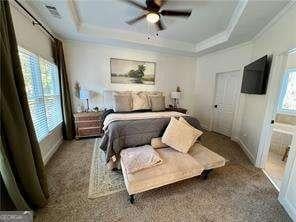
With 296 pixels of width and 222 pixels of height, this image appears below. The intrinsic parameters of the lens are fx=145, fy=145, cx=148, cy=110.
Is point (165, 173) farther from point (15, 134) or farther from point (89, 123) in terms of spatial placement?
point (89, 123)

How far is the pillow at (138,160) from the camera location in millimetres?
1786

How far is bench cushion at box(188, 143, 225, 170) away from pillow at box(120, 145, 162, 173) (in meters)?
0.66

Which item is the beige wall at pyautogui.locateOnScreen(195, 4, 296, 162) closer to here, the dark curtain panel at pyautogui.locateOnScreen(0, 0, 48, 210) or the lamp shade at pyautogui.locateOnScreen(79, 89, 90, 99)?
the dark curtain panel at pyautogui.locateOnScreen(0, 0, 48, 210)

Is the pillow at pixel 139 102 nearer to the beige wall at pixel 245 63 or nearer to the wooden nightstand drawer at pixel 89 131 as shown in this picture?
the wooden nightstand drawer at pixel 89 131

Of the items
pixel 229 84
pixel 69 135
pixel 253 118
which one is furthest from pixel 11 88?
pixel 229 84

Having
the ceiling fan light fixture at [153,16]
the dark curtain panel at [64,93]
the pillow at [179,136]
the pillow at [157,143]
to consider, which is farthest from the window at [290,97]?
the dark curtain panel at [64,93]

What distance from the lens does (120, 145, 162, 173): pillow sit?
1786 millimetres

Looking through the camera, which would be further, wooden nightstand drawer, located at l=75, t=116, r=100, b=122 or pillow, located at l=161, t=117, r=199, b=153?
wooden nightstand drawer, located at l=75, t=116, r=100, b=122

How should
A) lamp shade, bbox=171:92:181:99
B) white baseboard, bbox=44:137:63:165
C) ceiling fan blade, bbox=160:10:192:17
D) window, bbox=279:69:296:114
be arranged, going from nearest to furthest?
ceiling fan blade, bbox=160:10:192:17 → white baseboard, bbox=44:137:63:165 → window, bbox=279:69:296:114 → lamp shade, bbox=171:92:181:99

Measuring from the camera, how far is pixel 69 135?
3688mm

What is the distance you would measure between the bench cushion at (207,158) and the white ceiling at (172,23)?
2.24 m

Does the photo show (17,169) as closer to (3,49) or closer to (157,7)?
(3,49)

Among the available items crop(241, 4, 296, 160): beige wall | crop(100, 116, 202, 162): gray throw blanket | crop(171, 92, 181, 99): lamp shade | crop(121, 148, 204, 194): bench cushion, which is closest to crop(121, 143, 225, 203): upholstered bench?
crop(121, 148, 204, 194): bench cushion

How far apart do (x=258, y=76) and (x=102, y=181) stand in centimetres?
323
